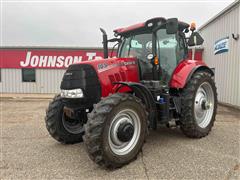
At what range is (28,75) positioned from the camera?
14516mm

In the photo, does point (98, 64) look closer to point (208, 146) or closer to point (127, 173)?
point (127, 173)

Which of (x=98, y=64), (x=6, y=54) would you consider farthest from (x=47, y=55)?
(x=98, y=64)

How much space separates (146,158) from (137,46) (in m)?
2.20

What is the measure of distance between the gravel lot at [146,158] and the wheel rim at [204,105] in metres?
0.35

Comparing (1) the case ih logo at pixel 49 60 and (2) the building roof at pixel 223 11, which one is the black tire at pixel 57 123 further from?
(1) the case ih logo at pixel 49 60

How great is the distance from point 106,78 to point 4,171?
6.82 ft

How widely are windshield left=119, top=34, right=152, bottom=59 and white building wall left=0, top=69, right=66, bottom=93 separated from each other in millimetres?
10334

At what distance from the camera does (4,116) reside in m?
7.89

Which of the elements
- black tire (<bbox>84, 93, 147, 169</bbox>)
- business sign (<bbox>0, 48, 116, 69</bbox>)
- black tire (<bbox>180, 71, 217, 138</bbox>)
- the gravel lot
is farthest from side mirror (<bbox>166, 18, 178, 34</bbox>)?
business sign (<bbox>0, 48, 116, 69</bbox>)

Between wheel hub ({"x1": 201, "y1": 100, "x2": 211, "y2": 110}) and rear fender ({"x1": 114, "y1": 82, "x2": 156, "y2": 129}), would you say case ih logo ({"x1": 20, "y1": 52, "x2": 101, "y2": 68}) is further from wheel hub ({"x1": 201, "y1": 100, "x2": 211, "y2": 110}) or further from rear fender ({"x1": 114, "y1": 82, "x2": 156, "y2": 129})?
rear fender ({"x1": 114, "y1": 82, "x2": 156, "y2": 129})

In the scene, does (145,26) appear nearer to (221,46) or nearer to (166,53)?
(166,53)

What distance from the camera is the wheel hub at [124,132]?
11.3 ft

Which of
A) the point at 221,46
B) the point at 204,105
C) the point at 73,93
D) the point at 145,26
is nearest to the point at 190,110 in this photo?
the point at 204,105

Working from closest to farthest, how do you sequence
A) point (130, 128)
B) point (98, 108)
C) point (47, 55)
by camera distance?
point (98, 108) → point (130, 128) → point (47, 55)
